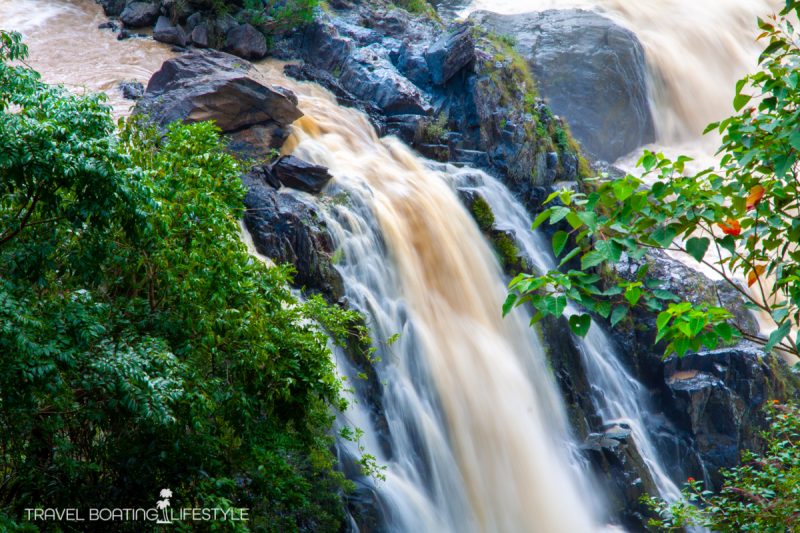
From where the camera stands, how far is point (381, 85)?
62.4ft

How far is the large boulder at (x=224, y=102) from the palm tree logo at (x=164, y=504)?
28.2 feet

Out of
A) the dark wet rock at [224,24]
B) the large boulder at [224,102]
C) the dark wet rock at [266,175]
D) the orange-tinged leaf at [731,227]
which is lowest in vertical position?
the dark wet rock at [266,175]

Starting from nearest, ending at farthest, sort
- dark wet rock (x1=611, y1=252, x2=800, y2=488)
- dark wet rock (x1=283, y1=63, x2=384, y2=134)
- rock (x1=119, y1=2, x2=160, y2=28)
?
dark wet rock (x1=611, y1=252, x2=800, y2=488) → dark wet rock (x1=283, y1=63, x2=384, y2=134) → rock (x1=119, y1=2, x2=160, y2=28)

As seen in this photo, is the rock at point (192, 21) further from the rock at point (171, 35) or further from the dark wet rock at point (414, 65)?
the dark wet rock at point (414, 65)

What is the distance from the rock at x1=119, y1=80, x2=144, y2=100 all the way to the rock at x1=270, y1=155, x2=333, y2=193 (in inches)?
143

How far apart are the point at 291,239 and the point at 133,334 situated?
5.81 metres

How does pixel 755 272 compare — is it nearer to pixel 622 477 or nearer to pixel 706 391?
pixel 622 477

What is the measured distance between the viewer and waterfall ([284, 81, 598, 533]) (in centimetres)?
1077

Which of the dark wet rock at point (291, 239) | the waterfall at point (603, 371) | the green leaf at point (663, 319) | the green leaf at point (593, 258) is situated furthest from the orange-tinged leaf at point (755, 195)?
the waterfall at point (603, 371)

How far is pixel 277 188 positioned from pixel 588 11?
70.2 ft

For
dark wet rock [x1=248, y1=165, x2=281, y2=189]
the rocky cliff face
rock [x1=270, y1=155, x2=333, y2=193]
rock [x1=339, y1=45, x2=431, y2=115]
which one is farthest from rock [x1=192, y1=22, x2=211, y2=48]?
dark wet rock [x1=248, y1=165, x2=281, y2=189]

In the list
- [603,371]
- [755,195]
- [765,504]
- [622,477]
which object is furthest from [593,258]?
[603,371]

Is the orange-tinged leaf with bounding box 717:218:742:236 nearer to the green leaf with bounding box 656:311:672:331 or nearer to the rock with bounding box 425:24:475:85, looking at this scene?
the green leaf with bounding box 656:311:672:331

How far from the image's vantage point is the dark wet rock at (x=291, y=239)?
10883 millimetres
